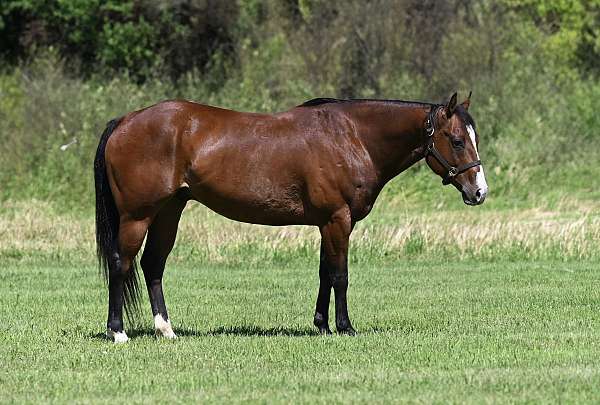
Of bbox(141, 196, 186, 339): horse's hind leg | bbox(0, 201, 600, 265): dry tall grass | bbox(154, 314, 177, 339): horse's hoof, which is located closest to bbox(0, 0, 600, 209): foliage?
bbox(0, 201, 600, 265): dry tall grass

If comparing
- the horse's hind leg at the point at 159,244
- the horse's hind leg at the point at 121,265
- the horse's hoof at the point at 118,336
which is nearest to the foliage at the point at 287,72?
the horse's hind leg at the point at 159,244

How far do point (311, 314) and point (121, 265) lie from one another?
9.26 ft

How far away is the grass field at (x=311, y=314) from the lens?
9.59m

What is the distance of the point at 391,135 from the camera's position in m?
12.3

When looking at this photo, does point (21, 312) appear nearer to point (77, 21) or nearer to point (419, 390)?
point (419, 390)

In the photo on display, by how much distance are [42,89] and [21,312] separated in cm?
2012

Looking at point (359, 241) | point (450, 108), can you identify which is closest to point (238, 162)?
point (450, 108)

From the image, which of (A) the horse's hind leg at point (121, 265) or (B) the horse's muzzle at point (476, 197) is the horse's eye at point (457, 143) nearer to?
(B) the horse's muzzle at point (476, 197)

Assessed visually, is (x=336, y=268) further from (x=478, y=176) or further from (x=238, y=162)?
(x=478, y=176)

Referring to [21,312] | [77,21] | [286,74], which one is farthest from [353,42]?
[21,312]

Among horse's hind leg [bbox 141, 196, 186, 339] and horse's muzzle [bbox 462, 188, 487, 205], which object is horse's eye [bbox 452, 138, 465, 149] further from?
horse's hind leg [bbox 141, 196, 186, 339]

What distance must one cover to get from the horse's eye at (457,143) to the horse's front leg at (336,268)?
116 cm

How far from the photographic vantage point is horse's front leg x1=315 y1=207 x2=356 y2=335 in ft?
39.9

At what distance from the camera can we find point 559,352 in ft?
35.6
